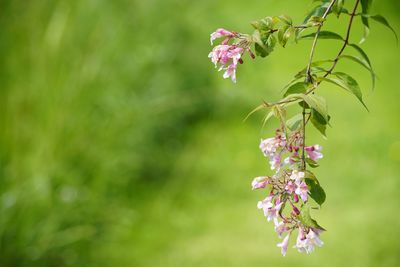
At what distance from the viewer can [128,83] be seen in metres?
3.45

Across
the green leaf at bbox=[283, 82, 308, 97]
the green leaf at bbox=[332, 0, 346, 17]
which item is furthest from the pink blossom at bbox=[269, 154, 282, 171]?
the green leaf at bbox=[332, 0, 346, 17]

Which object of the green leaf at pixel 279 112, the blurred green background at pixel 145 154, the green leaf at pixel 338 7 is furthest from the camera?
the blurred green background at pixel 145 154

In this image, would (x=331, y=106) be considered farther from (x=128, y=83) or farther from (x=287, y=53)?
(x=128, y=83)

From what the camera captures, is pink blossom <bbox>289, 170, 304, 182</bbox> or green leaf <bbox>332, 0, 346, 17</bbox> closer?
pink blossom <bbox>289, 170, 304, 182</bbox>

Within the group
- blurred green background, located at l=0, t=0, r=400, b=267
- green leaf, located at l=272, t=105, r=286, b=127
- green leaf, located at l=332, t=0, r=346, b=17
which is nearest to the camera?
green leaf, located at l=272, t=105, r=286, b=127

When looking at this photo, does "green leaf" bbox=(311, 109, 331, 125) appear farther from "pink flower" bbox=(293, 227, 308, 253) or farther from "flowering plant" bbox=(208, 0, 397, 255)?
"pink flower" bbox=(293, 227, 308, 253)

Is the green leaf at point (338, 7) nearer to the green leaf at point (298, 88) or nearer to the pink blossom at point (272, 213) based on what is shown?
the green leaf at point (298, 88)

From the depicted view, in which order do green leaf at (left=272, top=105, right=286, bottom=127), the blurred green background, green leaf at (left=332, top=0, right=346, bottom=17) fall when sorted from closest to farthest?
1. green leaf at (left=272, top=105, right=286, bottom=127)
2. green leaf at (left=332, top=0, right=346, bottom=17)
3. the blurred green background

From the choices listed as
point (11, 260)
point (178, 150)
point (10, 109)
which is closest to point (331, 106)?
point (178, 150)

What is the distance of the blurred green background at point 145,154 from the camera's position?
2.93 meters

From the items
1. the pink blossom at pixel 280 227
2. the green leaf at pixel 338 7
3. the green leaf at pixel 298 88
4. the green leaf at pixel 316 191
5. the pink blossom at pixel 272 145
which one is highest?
the green leaf at pixel 338 7

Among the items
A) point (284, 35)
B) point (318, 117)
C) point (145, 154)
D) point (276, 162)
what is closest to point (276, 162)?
point (276, 162)

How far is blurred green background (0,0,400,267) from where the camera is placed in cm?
293

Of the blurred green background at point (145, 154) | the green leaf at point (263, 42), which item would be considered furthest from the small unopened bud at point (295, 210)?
the blurred green background at point (145, 154)
